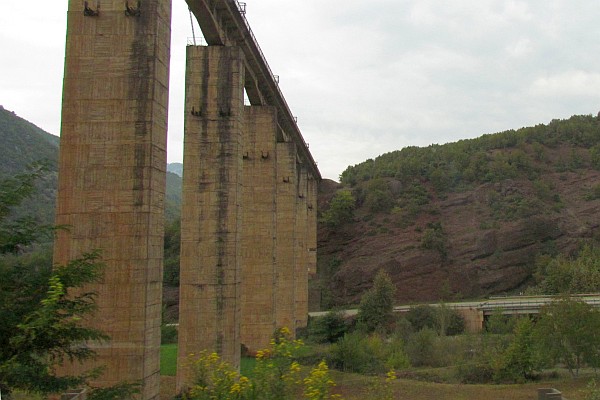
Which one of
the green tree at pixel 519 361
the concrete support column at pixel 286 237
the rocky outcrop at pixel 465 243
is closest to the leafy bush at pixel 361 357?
the green tree at pixel 519 361

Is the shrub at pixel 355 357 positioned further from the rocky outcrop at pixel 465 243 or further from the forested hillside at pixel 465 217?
the forested hillside at pixel 465 217

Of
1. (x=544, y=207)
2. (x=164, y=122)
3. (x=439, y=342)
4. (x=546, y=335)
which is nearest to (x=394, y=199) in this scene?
(x=544, y=207)

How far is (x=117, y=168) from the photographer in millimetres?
15609

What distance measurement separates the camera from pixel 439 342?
32.3m

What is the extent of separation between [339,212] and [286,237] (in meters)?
28.0

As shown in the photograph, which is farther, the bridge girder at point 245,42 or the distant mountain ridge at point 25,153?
the distant mountain ridge at point 25,153

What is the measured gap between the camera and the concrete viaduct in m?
15.4

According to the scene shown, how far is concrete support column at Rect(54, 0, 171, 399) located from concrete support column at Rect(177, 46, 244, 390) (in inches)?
262

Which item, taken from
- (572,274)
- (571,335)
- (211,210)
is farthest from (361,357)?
(572,274)

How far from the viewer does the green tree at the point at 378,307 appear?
1715 inches

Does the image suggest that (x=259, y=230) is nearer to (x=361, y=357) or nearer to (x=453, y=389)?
(x=361, y=357)

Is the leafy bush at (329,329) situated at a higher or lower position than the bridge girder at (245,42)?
lower

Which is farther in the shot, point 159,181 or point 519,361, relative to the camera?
point 519,361

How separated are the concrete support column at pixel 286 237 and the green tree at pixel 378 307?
6.70 meters
